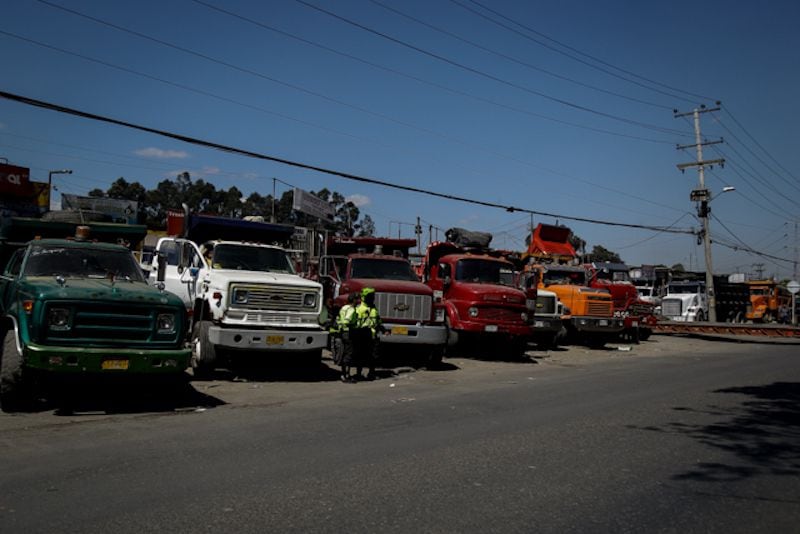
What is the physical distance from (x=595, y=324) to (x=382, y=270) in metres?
9.18

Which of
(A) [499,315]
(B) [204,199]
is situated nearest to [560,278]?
(A) [499,315]

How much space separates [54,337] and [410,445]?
4545 mm

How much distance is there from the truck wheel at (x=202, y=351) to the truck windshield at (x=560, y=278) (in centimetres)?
1379

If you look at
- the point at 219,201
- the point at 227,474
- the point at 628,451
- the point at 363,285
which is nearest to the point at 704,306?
Answer: the point at 363,285

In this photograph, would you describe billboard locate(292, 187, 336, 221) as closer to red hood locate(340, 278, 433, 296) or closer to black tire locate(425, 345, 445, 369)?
red hood locate(340, 278, 433, 296)

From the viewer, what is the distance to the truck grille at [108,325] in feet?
26.8

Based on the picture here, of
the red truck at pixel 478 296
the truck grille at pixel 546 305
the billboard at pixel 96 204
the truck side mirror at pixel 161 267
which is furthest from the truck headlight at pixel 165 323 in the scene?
the billboard at pixel 96 204

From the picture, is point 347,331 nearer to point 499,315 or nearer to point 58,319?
point 58,319

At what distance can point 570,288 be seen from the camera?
72.6 ft

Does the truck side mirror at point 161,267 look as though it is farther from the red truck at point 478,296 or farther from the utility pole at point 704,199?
the utility pole at point 704,199

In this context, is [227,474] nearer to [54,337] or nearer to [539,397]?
[54,337]

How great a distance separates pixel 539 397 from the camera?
35.6 feet

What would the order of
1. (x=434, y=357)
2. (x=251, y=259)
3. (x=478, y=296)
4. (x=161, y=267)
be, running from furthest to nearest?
(x=478, y=296) → (x=434, y=357) → (x=251, y=259) → (x=161, y=267)

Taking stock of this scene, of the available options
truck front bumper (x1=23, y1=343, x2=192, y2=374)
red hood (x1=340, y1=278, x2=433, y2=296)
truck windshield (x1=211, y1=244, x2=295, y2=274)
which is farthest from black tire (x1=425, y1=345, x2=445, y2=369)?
truck front bumper (x1=23, y1=343, x2=192, y2=374)
